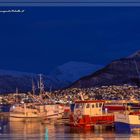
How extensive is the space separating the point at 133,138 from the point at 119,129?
4.08 meters

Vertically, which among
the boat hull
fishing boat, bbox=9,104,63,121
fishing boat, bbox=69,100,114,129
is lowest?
the boat hull

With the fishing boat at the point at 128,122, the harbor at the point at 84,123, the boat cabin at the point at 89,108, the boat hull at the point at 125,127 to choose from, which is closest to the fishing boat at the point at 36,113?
the harbor at the point at 84,123

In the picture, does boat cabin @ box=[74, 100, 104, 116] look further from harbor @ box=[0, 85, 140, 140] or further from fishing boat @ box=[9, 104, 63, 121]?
fishing boat @ box=[9, 104, 63, 121]

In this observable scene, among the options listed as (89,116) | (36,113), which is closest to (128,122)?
(89,116)

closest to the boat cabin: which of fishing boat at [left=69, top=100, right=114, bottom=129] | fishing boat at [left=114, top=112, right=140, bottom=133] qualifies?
fishing boat at [left=69, top=100, right=114, bottom=129]

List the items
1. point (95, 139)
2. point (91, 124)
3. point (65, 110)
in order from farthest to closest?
point (65, 110) < point (91, 124) < point (95, 139)

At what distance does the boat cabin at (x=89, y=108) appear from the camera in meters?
30.0

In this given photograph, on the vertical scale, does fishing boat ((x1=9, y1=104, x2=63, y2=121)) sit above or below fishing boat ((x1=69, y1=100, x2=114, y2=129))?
above

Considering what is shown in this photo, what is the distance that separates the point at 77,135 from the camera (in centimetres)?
2520

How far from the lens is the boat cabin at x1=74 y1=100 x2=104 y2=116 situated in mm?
29969

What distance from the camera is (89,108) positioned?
98.8 feet

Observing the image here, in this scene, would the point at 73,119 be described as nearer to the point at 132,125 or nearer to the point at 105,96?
the point at 132,125

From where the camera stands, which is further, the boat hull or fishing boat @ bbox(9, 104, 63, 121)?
fishing boat @ bbox(9, 104, 63, 121)

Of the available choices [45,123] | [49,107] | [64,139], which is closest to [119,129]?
[64,139]
